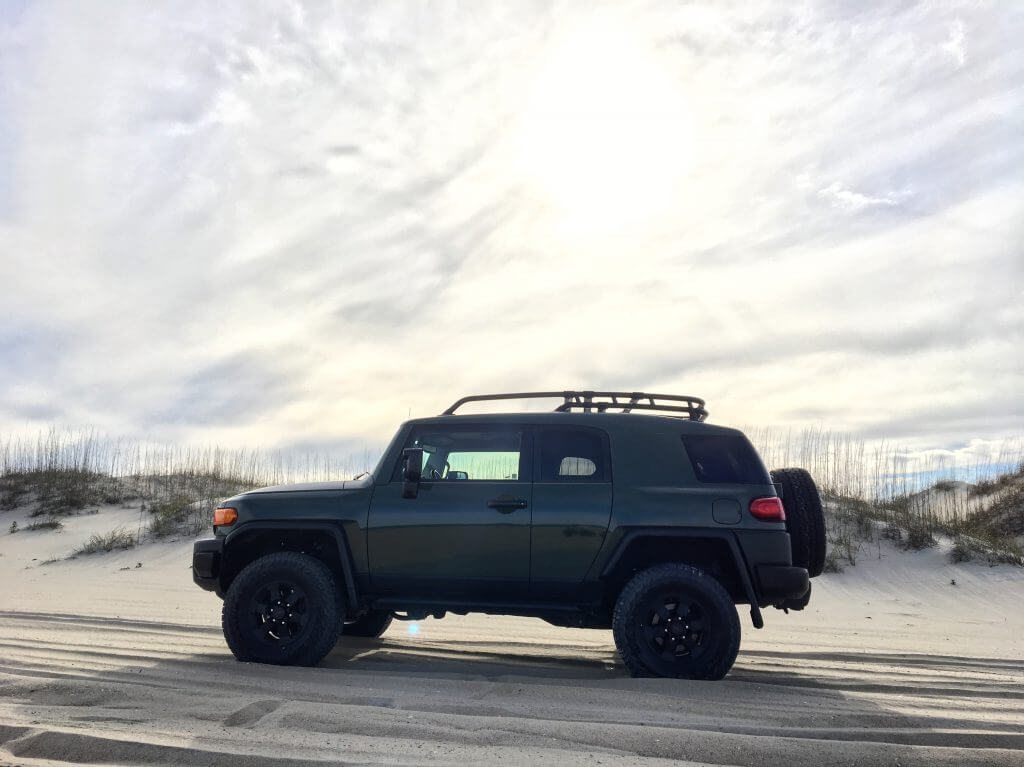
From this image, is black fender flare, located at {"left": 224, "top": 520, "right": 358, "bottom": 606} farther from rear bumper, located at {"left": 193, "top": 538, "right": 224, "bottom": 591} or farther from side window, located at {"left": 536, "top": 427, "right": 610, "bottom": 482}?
side window, located at {"left": 536, "top": 427, "right": 610, "bottom": 482}

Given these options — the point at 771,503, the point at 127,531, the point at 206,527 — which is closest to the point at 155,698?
the point at 771,503

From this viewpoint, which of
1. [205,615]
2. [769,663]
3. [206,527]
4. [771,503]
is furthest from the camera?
[206,527]

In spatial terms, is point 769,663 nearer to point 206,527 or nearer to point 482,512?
point 482,512

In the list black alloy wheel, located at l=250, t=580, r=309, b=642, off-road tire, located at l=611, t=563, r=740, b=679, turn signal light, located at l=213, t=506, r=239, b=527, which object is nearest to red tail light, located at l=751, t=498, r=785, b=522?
off-road tire, located at l=611, t=563, r=740, b=679

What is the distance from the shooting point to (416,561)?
604 cm

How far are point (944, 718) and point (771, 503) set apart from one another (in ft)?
5.16

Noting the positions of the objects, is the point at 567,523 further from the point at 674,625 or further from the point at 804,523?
the point at 804,523

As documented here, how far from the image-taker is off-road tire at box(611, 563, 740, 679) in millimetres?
5484

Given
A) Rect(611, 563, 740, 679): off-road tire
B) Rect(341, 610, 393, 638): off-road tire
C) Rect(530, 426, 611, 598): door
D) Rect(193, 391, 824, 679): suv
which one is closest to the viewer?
Rect(611, 563, 740, 679): off-road tire

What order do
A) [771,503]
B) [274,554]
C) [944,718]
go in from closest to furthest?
[944,718] → [771,503] → [274,554]

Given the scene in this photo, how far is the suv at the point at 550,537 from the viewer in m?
5.62

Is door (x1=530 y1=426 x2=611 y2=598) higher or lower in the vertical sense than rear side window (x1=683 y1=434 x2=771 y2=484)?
lower

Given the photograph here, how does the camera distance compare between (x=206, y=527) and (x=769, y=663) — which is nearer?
(x=769, y=663)

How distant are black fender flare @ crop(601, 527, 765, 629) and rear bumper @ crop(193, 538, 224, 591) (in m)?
2.87
